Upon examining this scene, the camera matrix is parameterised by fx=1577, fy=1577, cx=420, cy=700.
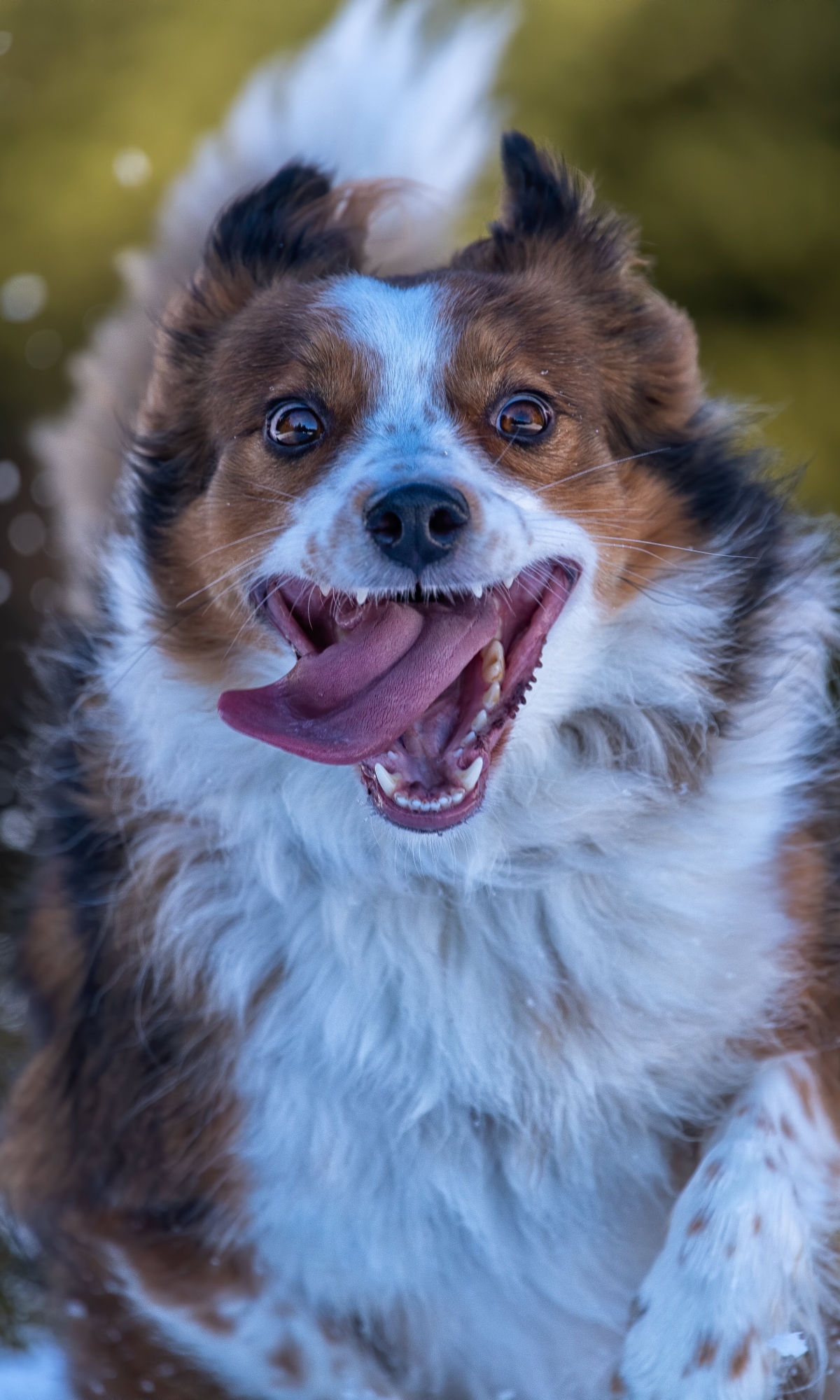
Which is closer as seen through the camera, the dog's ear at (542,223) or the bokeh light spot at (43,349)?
the dog's ear at (542,223)

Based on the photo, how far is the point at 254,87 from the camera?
4.04m

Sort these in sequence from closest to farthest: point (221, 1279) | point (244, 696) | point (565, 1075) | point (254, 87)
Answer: point (244, 696) < point (565, 1075) < point (221, 1279) < point (254, 87)

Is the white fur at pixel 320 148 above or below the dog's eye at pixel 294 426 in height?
above

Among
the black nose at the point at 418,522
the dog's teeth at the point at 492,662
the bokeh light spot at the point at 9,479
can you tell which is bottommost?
the bokeh light spot at the point at 9,479

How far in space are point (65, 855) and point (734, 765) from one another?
1281 millimetres

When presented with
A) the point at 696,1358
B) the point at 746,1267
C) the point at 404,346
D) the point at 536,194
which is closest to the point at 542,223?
the point at 536,194

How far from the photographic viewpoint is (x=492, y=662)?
8.02 feet

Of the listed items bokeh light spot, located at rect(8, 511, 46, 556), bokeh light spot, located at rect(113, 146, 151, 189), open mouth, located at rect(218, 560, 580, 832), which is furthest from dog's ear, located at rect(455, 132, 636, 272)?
bokeh light spot, located at rect(8, 511, 46, 556)

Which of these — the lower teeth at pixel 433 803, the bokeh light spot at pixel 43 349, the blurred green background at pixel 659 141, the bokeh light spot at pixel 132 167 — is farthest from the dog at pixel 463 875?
the bokeh light spot at pixel 43 349

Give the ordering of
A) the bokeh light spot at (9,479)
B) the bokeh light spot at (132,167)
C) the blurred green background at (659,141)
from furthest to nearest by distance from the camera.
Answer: the bokeh light spot at (9,479), the bokeh light spot at (132,167), the blurred green background at (659,141)

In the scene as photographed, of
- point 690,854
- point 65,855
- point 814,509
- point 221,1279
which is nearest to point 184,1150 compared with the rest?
point 221,1279

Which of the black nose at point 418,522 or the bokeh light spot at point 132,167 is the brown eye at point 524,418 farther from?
the bokeh light spot at point 132,167

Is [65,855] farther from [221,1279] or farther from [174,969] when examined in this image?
[221,1279]

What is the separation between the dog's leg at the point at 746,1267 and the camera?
7.64 ft
